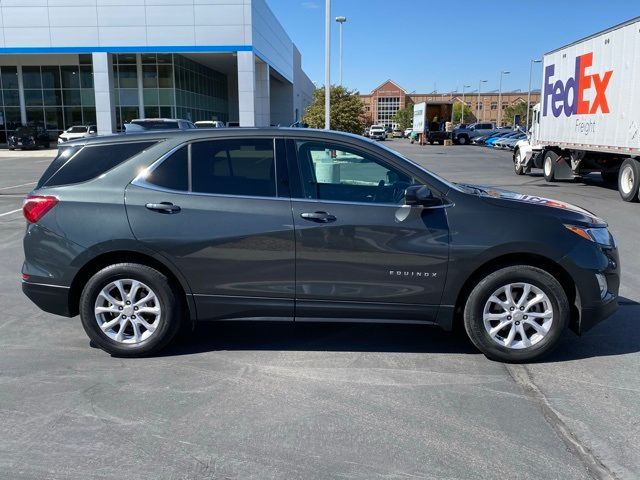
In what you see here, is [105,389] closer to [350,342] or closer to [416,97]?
[350,342]

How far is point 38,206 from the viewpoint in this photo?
15.2ft

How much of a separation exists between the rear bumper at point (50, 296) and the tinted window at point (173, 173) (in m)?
1.13

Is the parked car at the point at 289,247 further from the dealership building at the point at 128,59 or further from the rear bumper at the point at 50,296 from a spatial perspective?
the dealership building at the point at 128,59

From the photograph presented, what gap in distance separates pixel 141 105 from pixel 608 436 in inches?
1656

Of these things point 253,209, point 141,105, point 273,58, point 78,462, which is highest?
point 273,58

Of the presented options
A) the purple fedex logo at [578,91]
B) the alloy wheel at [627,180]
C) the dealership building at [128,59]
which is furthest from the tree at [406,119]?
the alloy wheel at [627,180]

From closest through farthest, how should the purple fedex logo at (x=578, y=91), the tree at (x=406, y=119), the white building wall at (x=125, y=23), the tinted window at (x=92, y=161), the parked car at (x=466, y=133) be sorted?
the tinted window at (x=92, y=161), the purple fedex logo at (x=578, y=91), the white building wall at (x=125, y=23), the parked car at (x=466, y=133), the tree at (x=406, y=119)

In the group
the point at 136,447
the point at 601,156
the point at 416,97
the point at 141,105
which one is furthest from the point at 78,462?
the point at 416,97

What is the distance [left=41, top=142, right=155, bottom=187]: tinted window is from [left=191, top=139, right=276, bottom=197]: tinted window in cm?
47

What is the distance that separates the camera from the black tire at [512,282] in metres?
4.46

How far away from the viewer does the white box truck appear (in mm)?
13812

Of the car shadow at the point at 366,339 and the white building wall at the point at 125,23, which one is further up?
the white building wall at the point at 125,23

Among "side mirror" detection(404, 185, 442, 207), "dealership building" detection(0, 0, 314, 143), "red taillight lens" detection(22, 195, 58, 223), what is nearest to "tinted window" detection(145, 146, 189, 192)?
"red taillight lens" detection(22, 195, 58, 223)

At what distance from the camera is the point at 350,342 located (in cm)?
510
